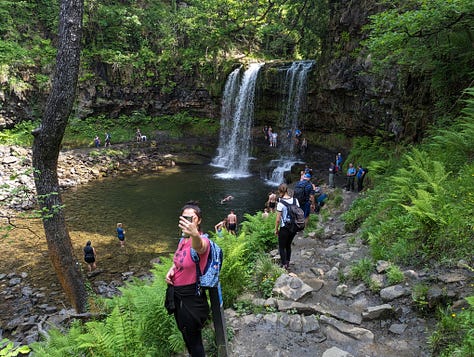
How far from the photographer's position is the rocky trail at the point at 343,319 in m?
3.92

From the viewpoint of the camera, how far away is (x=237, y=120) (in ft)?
87.8

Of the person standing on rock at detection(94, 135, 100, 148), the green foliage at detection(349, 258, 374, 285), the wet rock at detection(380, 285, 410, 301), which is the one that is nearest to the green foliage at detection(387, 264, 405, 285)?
the wet rock at detection(380, 285, 410, 301)

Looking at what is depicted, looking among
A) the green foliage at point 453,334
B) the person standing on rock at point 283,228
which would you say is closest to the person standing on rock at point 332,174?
the person standing on rock at point 283,228

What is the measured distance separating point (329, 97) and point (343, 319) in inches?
741

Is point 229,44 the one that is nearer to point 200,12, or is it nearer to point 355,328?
point 200,12

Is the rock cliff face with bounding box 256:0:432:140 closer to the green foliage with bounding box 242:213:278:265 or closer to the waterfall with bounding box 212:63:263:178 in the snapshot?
the waterfall with bounding box 212:63:263:178

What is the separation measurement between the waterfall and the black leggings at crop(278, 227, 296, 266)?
59.5 feet

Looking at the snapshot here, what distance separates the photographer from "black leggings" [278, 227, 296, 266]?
5.77 metres

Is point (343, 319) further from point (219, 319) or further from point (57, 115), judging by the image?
point (57, 115)

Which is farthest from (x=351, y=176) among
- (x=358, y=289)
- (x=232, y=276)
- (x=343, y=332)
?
(x=343, y=332)

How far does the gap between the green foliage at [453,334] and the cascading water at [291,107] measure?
1750 centimetres

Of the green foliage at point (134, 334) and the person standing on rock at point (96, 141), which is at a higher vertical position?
the green foliage at point (134, 334)

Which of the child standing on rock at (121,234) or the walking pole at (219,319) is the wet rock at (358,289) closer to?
the walking pole at (219,319)

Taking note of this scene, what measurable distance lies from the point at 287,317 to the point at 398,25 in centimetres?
846
